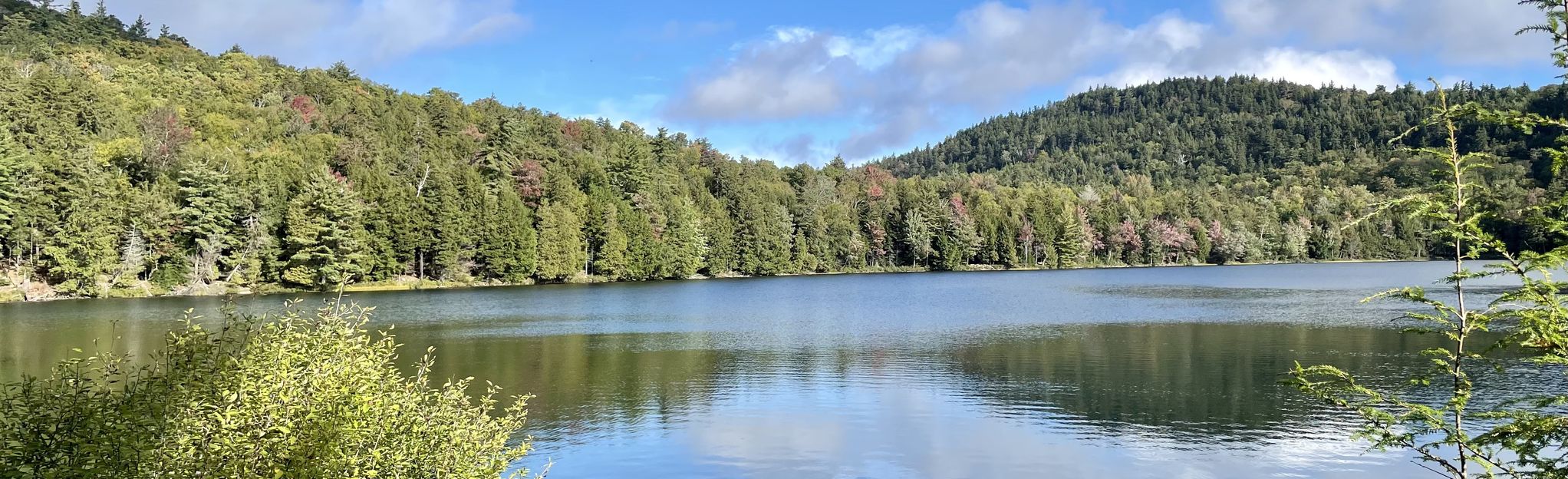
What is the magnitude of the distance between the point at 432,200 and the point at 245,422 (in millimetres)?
68960

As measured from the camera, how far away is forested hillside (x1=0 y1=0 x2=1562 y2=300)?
57.9 meters

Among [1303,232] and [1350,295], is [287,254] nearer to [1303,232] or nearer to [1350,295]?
[1350,295]

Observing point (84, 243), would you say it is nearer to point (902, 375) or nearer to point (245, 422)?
point (902, 375)

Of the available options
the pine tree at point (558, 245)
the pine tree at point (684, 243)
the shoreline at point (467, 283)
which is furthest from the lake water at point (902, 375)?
the pine tree at point (684, 243)

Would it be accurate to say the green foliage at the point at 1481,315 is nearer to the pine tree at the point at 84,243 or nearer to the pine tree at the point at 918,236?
the pine tree at the point at 84,243

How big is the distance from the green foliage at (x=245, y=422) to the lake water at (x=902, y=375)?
7119 millimetres

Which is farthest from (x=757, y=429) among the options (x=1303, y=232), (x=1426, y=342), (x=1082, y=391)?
(x=1303, y=232)

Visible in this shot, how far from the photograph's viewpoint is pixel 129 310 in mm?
43344

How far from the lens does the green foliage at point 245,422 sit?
6.75 metres

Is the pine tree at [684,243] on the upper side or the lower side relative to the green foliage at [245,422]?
upper

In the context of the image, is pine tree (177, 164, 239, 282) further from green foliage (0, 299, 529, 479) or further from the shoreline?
green foliage (0, 299, 529, 479)

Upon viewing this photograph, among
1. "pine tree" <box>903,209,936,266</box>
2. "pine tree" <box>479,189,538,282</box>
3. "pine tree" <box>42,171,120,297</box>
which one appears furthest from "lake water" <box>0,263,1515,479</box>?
"pine tree" <box>903,209,936,266</box>

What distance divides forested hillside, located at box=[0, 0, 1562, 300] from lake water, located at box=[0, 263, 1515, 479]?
8054 mm

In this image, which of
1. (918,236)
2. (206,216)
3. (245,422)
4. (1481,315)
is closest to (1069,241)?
(918,236)
